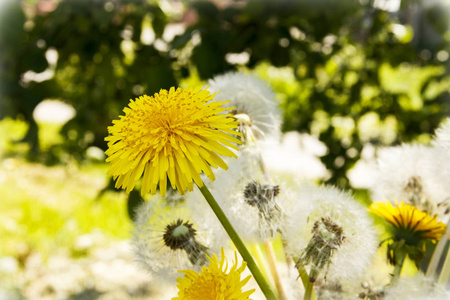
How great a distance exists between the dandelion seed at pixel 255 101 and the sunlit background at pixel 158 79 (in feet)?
0.19

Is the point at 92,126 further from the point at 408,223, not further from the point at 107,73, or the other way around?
the point at 408,223

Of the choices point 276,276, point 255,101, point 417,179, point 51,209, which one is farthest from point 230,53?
point 51,209

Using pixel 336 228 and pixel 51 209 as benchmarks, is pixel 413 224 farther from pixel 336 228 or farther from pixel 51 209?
pixel 51 209

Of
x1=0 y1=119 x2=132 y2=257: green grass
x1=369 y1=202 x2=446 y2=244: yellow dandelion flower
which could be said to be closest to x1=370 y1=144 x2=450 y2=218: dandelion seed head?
x1=369 y1=202 x2=446 y2=244: yellow dandelion flower

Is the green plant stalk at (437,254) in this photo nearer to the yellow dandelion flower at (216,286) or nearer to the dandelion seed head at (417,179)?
the dandelion seed head at (417,179)

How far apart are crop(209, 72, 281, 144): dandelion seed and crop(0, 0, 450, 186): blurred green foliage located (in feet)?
0.89

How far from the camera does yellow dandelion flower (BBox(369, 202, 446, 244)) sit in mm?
478

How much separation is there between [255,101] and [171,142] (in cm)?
23

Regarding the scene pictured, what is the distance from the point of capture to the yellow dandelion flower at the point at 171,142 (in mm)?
360

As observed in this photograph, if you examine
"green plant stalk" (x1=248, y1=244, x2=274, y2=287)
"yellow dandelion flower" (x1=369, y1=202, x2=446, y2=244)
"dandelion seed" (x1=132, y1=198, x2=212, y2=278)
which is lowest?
"yellow dandelion flower" (x1=369, y1=202, x2=446, y2=244)

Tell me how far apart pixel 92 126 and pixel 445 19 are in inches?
45.7

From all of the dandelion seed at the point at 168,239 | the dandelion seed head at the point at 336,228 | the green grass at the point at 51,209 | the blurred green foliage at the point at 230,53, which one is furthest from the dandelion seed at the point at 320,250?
the green grass at the point at 51,209

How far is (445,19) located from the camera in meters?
1.05

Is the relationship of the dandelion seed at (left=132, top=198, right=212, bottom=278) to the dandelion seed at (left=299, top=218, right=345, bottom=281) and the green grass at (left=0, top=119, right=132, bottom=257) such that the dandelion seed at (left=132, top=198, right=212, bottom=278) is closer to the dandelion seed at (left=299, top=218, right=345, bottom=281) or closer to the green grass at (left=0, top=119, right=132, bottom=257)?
the dandelion seed at (left=299, top=218, right=345, bottom=281)
